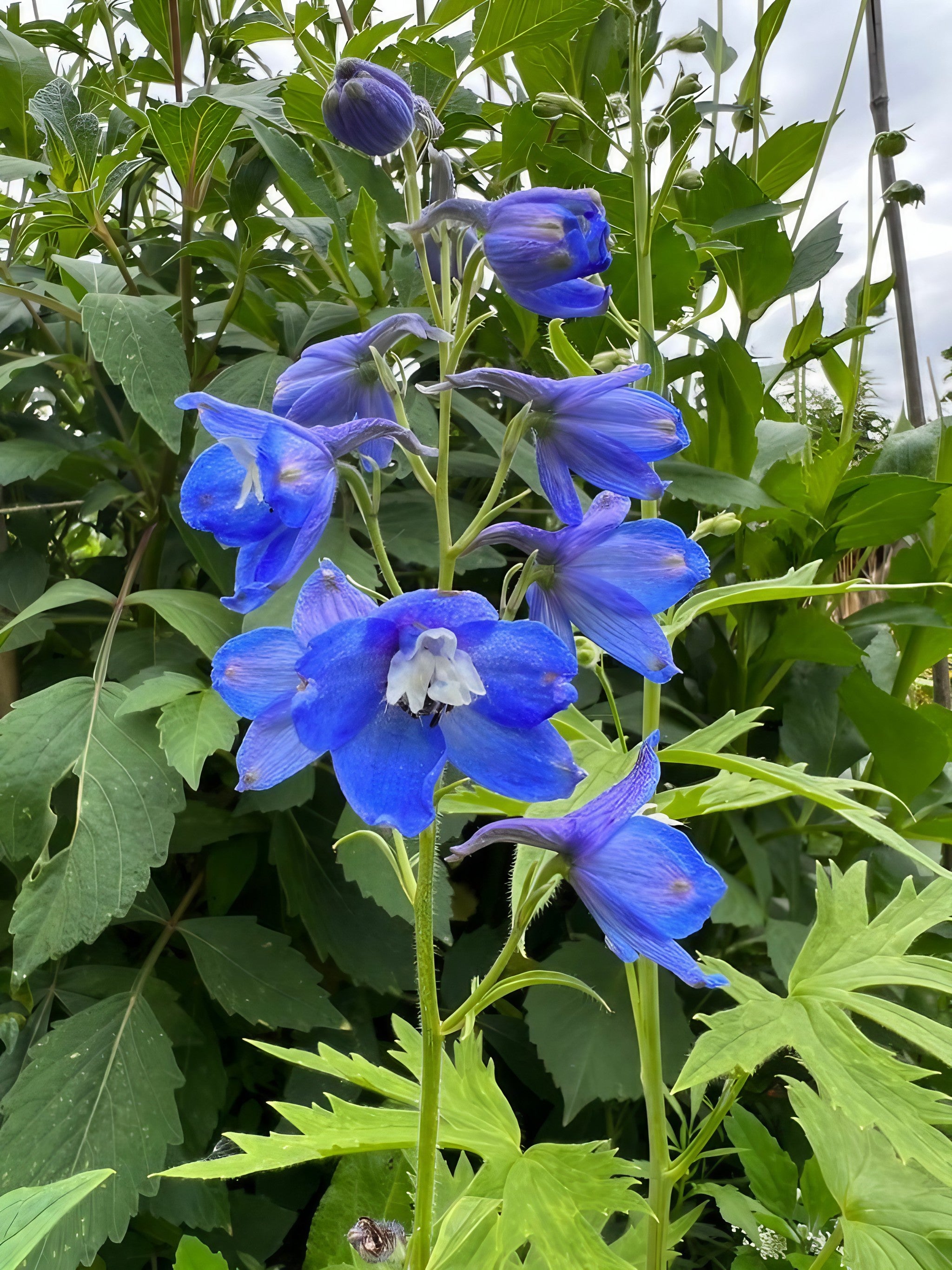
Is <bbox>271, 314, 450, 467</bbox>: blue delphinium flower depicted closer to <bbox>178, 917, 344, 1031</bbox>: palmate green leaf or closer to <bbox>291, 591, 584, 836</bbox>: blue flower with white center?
<bbox>291, 591, 584, 836</bbox>: blue flower with white center

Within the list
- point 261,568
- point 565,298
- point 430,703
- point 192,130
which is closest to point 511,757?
point 430,703

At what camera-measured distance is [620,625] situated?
47 centimetres

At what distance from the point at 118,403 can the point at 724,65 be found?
40.9 inches

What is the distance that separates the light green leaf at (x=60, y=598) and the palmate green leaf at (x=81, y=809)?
0.07 m

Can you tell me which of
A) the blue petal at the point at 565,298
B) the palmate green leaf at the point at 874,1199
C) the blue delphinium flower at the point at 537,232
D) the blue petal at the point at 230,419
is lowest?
the palmate green leaf at the point at 874,1199

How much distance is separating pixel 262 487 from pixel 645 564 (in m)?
0.20

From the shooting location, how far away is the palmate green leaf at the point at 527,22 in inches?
34.3

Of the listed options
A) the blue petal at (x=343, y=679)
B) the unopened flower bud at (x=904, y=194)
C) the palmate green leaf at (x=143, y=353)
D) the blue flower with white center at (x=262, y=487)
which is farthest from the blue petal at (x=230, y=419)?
the unopened flower bud at (x=904, y=194)

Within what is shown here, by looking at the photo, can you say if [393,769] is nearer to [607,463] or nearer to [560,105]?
[607,463]

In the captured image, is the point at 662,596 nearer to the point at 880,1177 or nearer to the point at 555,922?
the point at 880,1177

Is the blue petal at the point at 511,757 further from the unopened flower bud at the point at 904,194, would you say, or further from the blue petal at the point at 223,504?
the unopened flower bud at the point at 904,194

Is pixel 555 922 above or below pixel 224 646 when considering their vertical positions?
below

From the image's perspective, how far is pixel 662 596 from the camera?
0.46 meters

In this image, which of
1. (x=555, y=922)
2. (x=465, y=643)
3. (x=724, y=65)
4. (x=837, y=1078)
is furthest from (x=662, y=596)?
(x=724, y=65)
